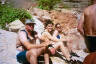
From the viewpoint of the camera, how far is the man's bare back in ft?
11.7

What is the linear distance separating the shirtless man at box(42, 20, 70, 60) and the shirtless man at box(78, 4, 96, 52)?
307mm

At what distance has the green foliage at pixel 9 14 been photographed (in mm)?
3627

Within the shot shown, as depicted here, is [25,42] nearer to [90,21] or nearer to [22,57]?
[22,57]

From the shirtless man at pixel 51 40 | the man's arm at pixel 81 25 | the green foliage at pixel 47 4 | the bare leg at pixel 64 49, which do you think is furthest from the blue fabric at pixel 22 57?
the man's arm at pixel 81 25

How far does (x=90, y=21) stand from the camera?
3590 mm

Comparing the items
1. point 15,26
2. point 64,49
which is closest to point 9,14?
point 15,26

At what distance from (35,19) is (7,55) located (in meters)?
0.60

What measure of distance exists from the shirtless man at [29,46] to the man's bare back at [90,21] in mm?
594

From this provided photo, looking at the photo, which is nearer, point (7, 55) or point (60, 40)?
point (7, 55)

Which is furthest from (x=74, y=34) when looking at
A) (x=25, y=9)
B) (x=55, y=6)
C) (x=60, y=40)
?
(x=25, y=9)

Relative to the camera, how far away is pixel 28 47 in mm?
3523

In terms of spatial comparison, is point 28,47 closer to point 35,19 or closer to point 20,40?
point 20,40

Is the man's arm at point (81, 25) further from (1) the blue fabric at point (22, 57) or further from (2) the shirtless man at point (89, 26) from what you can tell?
(1) the blue fabric at point (22, 57)

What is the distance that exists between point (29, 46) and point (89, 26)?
81 centimetres
